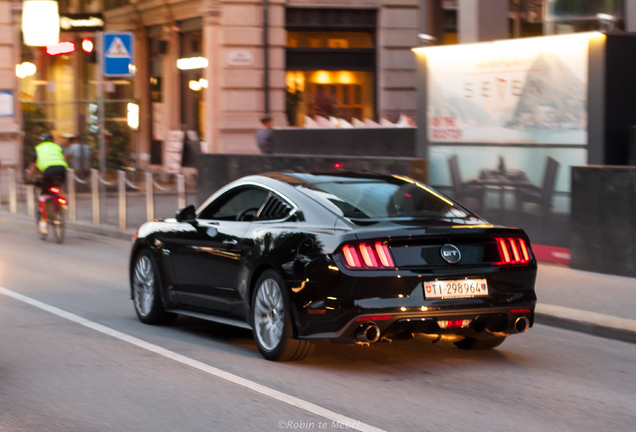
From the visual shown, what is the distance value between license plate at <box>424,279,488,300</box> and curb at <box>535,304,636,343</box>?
7.02 feet

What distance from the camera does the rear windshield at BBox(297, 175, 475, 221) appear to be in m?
7.85

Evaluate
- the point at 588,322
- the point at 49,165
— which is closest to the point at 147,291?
the point at 588,322

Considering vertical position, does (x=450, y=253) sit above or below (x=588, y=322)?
above

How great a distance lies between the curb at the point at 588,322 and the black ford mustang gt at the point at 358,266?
4.45 ft

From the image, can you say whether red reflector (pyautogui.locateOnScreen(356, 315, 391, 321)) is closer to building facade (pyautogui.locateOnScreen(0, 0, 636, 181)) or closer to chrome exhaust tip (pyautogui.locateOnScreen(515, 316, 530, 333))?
chrome exhaust tip (pyautogui.locateOnScreen(515, 316, 530, 333))

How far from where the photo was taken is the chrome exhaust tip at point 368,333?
7.24 m

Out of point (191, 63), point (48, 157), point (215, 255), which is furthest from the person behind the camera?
point (191, 63)

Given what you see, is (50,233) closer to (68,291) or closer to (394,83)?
(68,291)

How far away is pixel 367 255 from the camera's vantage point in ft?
23.9

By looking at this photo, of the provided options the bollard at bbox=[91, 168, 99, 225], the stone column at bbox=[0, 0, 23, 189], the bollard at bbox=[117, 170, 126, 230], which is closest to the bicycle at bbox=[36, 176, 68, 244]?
the bollard at bbox=[117, 170, 126, 230]

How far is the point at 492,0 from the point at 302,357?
393 inches

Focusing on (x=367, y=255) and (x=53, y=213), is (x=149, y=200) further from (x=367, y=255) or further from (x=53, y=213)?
(x=367, y=255)

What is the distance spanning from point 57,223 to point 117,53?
4.00 meters

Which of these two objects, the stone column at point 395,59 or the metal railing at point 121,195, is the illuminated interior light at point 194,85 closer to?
the stone column at point 395,59
